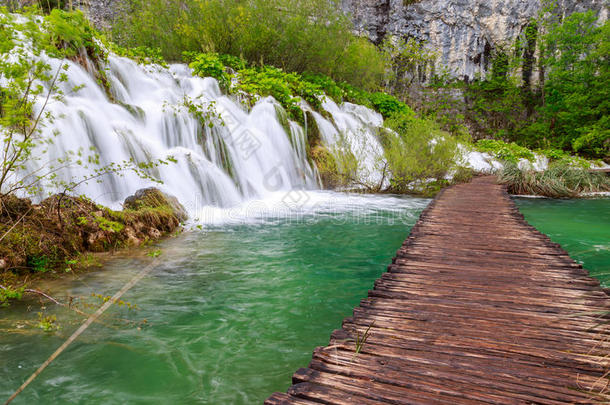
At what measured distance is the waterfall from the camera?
7.79 metres

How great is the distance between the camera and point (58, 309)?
3.92 metres

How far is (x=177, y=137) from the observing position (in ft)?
34.1

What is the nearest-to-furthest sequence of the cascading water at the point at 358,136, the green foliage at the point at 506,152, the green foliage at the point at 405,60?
the cascading water at the point at 358,136
the green foliage at the point at 506,152
the green foliage at the point at 405,60

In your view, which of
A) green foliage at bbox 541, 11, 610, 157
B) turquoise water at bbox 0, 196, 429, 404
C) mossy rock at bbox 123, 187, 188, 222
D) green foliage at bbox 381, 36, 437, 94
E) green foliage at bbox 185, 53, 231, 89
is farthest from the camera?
green foliage at bbox 381, 36, 437, 94

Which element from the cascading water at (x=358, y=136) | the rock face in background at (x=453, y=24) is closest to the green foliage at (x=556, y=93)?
the rock face in background at (x=453, y=24)

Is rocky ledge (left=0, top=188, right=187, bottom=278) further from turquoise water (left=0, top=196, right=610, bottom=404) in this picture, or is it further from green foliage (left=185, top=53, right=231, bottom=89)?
green foliage (left=185, top=53, right=231, bottom=89)

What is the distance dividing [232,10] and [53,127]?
12342 mm

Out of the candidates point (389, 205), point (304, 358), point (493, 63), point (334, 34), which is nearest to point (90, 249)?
point (304, 358)

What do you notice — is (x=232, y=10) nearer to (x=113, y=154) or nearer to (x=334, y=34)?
(x=334, y=34)

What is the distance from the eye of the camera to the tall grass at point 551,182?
14047mm

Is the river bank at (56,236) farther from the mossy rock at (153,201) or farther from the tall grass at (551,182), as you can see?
the tall grass at (551,182)

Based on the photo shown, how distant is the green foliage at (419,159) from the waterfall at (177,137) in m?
1.16

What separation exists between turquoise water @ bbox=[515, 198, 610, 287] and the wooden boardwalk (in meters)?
1.77

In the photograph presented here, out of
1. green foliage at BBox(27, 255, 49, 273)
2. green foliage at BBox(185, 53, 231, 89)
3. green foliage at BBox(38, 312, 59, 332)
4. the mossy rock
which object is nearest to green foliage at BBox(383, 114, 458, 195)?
green foliage at BBox(185, 53, 231, 89)
